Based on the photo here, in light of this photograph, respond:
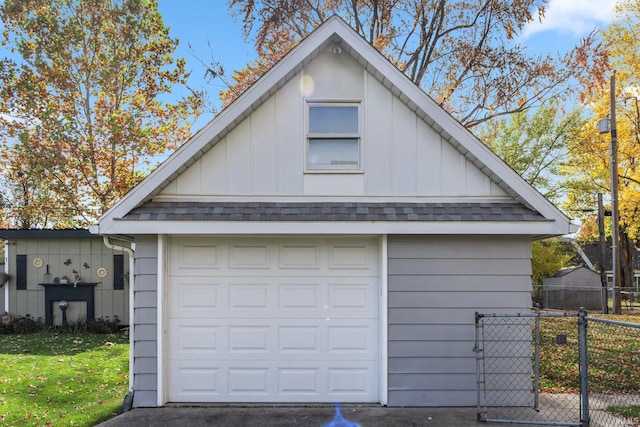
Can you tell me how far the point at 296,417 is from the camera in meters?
5.47

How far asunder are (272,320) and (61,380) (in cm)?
387

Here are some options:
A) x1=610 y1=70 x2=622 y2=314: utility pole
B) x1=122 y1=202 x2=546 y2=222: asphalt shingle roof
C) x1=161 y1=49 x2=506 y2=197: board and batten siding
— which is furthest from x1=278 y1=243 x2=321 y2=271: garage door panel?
x1=610 y1=70 x2=622 y2=314: utility pole

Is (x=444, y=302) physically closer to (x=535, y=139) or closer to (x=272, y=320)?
(x=272, y=320)

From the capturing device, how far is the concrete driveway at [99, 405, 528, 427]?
17.2 ft

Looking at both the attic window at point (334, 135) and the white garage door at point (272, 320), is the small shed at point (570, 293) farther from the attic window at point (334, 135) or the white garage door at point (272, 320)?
the attic window at point (334, 135)

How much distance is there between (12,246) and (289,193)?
10.9 m

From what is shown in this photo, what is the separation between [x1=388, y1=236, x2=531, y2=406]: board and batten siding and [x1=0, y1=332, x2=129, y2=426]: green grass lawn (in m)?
3.84

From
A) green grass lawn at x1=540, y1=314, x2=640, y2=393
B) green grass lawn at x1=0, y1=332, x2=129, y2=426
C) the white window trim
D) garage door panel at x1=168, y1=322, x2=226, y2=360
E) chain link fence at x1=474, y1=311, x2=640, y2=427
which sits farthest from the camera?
green grass lawn at x1=540, y1=314, x2=640, y2=393

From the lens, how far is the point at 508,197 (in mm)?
6086

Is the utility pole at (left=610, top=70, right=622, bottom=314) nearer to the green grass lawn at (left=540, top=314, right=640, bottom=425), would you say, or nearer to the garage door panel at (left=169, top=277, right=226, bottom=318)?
the green grass lawn at (left=540, top=314, right=640, bottom=425)

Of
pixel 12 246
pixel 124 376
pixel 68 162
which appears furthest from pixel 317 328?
pixel 68 162

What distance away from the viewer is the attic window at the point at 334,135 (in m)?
6.12

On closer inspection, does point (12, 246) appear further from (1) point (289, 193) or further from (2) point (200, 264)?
(1) point (289, 193)

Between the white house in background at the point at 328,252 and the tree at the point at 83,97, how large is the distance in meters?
11.2
